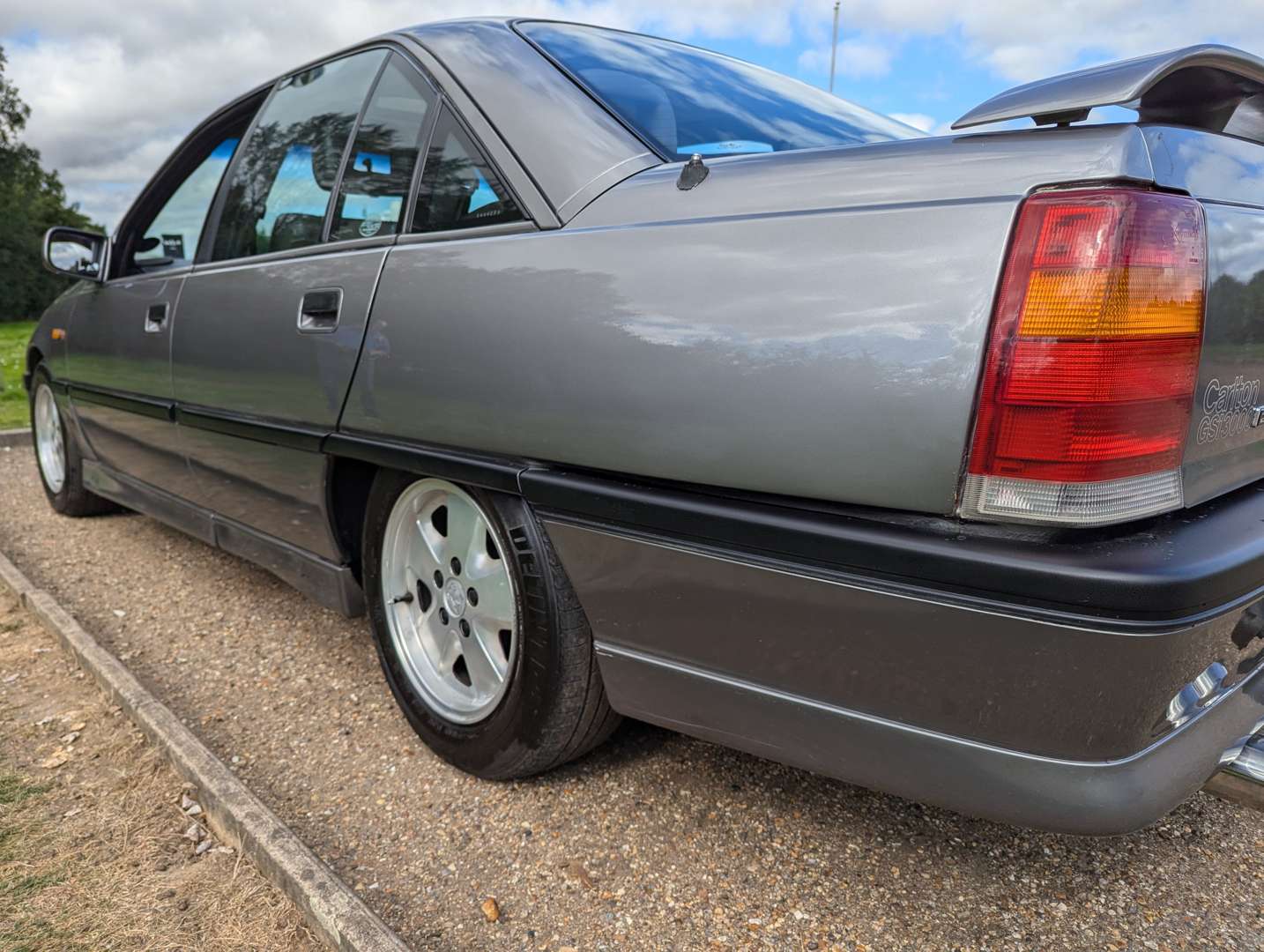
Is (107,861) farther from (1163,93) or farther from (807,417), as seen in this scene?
(1163,93)

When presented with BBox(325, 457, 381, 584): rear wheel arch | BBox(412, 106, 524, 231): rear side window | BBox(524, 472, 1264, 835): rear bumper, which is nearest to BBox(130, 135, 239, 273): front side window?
BBox(325, 457, 381, 584): rear wheel arch

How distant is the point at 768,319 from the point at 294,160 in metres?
1.99

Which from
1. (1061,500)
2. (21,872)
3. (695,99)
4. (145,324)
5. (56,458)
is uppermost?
(695,99)

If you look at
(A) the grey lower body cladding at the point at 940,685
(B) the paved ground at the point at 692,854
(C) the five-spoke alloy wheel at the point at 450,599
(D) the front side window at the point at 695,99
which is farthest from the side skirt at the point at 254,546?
(D) the front side window at the point at 695,99

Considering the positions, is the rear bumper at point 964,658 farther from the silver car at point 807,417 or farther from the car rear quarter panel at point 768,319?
the car rear quarter panel at point 768,319

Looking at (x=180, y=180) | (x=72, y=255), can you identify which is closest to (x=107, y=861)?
(x=180, y=180)

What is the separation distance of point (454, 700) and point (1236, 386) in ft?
5.74

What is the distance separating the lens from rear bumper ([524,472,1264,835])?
1.25 metres

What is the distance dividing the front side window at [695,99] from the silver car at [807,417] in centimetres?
2

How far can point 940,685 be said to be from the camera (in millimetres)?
1363

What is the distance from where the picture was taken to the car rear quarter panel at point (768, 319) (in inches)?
50.9

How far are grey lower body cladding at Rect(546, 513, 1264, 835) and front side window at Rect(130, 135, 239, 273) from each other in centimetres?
240

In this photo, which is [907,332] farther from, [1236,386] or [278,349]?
[278,349]

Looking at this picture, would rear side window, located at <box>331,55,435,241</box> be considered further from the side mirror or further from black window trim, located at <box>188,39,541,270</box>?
the side mirror
